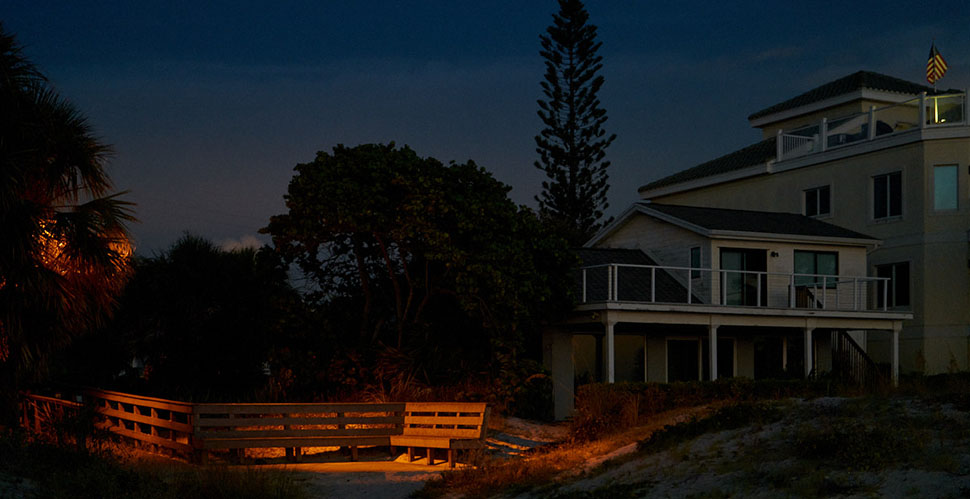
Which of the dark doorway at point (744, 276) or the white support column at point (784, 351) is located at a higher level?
the dark doorway at point (744, 276)

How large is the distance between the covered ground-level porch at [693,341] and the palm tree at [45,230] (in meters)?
12.7

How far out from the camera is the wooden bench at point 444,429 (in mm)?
16188

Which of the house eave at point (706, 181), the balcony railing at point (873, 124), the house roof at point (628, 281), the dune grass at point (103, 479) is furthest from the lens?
the house eave at point (706, 181)

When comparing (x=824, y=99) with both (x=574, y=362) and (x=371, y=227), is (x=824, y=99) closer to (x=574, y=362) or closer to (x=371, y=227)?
(x=574, y=362)

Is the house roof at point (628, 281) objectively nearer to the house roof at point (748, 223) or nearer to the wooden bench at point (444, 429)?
the house roof at point (748, 223)

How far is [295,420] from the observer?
16844mm

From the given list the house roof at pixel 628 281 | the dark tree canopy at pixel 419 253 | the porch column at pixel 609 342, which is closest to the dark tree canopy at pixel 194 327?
the dark tree canopy at pixel 419 253

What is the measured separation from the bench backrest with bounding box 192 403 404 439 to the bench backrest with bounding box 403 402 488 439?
23 centimetres

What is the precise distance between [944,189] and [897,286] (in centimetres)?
358

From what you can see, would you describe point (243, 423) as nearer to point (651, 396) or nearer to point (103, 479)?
point (103, 479)

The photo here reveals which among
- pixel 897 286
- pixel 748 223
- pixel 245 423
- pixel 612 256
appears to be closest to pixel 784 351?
pixel 748 223

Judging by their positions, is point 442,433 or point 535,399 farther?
point 535,399

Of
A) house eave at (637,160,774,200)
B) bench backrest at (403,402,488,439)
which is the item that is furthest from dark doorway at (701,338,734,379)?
bench backrest at (403,402,488,439)

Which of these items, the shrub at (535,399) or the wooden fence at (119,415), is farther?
the shrub at (535,399)
